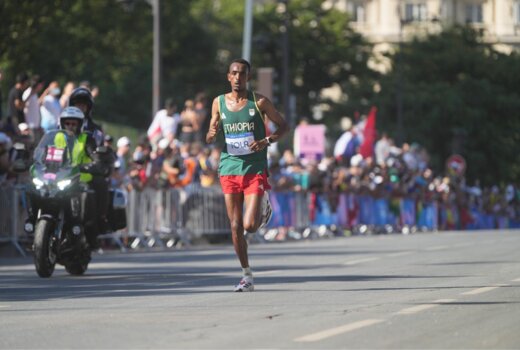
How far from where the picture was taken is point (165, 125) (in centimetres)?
3008

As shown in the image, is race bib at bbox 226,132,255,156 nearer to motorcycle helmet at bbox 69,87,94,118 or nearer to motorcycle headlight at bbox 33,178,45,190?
motorcycle headlight at bbox 33,178,45,190

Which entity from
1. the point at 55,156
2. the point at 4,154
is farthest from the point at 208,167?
the point at 55,156

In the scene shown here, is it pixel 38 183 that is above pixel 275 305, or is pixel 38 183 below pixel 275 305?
above

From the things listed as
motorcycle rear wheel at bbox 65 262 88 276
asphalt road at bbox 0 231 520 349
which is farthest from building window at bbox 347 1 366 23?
motorcycle rear wheel at bbox 65 262 88 276

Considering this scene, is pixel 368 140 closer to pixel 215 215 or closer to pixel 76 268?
pixel 215 215

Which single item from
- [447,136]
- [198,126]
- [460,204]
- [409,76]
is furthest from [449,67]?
[198,126]

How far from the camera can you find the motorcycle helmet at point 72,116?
17.3 meters

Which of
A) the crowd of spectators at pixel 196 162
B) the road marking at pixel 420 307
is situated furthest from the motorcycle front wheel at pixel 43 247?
the road marking at pixel 420 307

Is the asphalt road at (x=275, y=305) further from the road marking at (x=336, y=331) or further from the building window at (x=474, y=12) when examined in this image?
the building window at (x=474, y=12)

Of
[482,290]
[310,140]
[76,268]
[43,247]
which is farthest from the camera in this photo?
[310,140]

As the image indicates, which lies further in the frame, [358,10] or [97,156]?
[358,10]

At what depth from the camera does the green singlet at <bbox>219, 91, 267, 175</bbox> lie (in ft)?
47.4

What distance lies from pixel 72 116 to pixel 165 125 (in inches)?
504

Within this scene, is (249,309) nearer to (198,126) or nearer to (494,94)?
(198,126)
